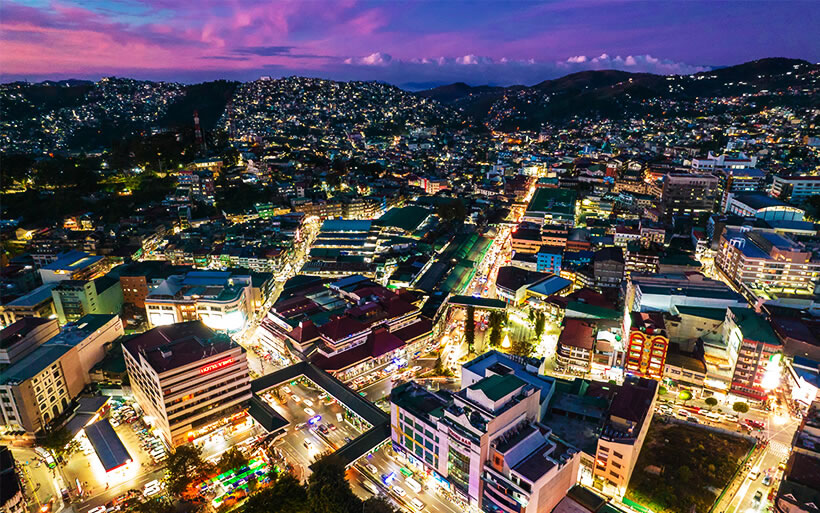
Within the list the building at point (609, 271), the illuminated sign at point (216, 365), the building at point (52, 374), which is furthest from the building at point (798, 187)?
the building at point (52, 374)

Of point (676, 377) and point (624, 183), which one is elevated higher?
point (624, 183)

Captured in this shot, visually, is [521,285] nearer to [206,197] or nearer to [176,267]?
[176,267]

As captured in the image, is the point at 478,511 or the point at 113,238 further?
the point at 113,238

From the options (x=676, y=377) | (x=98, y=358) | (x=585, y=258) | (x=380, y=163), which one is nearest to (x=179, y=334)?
(x=98, y=358)

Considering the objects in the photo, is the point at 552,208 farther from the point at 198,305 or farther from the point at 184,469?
the point at 184,469

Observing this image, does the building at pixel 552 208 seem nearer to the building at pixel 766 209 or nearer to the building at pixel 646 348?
the building at pixel 766 209

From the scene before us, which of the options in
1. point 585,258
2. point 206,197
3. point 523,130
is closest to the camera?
point 585,258

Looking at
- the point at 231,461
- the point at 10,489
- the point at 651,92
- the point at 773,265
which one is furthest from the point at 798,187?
the point at 651,92
